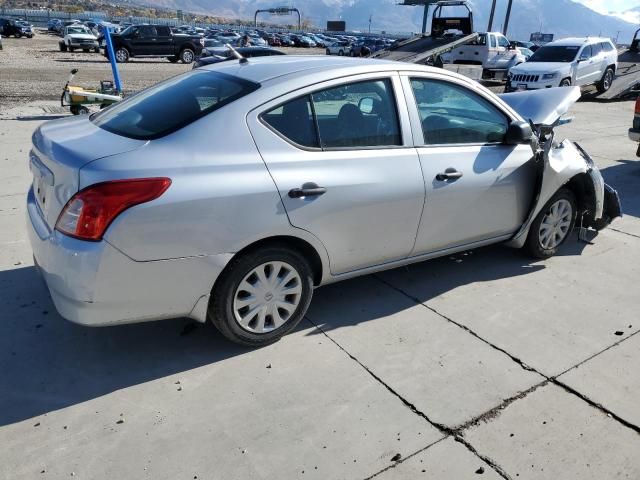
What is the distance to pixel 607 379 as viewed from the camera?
10.2ft

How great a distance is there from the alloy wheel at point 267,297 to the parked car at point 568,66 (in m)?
14.3

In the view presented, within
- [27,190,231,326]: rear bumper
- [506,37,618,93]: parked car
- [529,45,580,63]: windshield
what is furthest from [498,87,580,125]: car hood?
[529,45,580,63]: windshield

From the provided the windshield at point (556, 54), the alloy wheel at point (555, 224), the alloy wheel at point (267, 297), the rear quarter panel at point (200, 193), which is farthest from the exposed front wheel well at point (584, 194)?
the windshield at point (556, 54)

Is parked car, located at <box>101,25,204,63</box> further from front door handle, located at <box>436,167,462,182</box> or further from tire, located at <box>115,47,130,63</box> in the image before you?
front door handle, located at <box>436,167,462,182</box>

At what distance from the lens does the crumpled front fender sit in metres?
4.22

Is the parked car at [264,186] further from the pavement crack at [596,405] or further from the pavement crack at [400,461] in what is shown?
the pavement crack at [596,405]

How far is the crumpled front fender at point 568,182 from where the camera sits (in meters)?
4.22

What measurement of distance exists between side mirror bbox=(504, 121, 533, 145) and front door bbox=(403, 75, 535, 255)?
3.6 inches

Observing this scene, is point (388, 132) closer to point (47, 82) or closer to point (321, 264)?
point (321, 264)

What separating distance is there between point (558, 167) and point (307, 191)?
2.39 metres

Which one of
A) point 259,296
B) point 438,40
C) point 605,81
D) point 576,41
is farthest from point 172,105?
point 605,81

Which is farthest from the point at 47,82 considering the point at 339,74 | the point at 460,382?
the point at 460,382

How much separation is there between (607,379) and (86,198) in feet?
9.95

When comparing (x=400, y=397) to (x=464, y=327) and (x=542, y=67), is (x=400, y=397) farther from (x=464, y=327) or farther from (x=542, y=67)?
(x=542, y=67)
